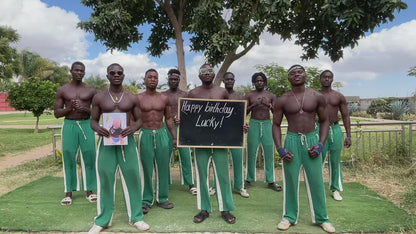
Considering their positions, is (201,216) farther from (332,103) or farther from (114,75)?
(332,103)

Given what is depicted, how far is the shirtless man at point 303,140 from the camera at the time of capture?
3.97 m

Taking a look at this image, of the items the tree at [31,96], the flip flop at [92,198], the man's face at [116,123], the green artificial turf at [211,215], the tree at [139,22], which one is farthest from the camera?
the tree at [31,96]

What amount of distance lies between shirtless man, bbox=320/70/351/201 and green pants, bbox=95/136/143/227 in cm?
326

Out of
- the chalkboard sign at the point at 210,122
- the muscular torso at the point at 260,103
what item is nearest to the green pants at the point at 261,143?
the muscular torso at the point at 260,103

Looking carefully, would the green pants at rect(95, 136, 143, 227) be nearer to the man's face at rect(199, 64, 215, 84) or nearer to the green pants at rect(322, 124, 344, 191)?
the man's face at rect(199, 64, 215, 84)

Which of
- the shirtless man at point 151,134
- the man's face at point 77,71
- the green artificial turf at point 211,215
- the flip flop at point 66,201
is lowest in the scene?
the green artificial turf at point 211,215

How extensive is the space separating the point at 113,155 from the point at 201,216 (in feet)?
4.84

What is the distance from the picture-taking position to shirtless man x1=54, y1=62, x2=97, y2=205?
16.6 ft

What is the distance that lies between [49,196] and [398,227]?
5.51m

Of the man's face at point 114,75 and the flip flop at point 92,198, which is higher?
the man's face at point 114,75

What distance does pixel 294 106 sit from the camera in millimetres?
3992

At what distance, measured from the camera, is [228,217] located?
4.35m

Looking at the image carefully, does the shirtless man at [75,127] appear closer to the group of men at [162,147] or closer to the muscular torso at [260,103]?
the group of men at [162,147]

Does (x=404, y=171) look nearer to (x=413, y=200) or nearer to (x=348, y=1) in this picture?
(x=413, y=200)
